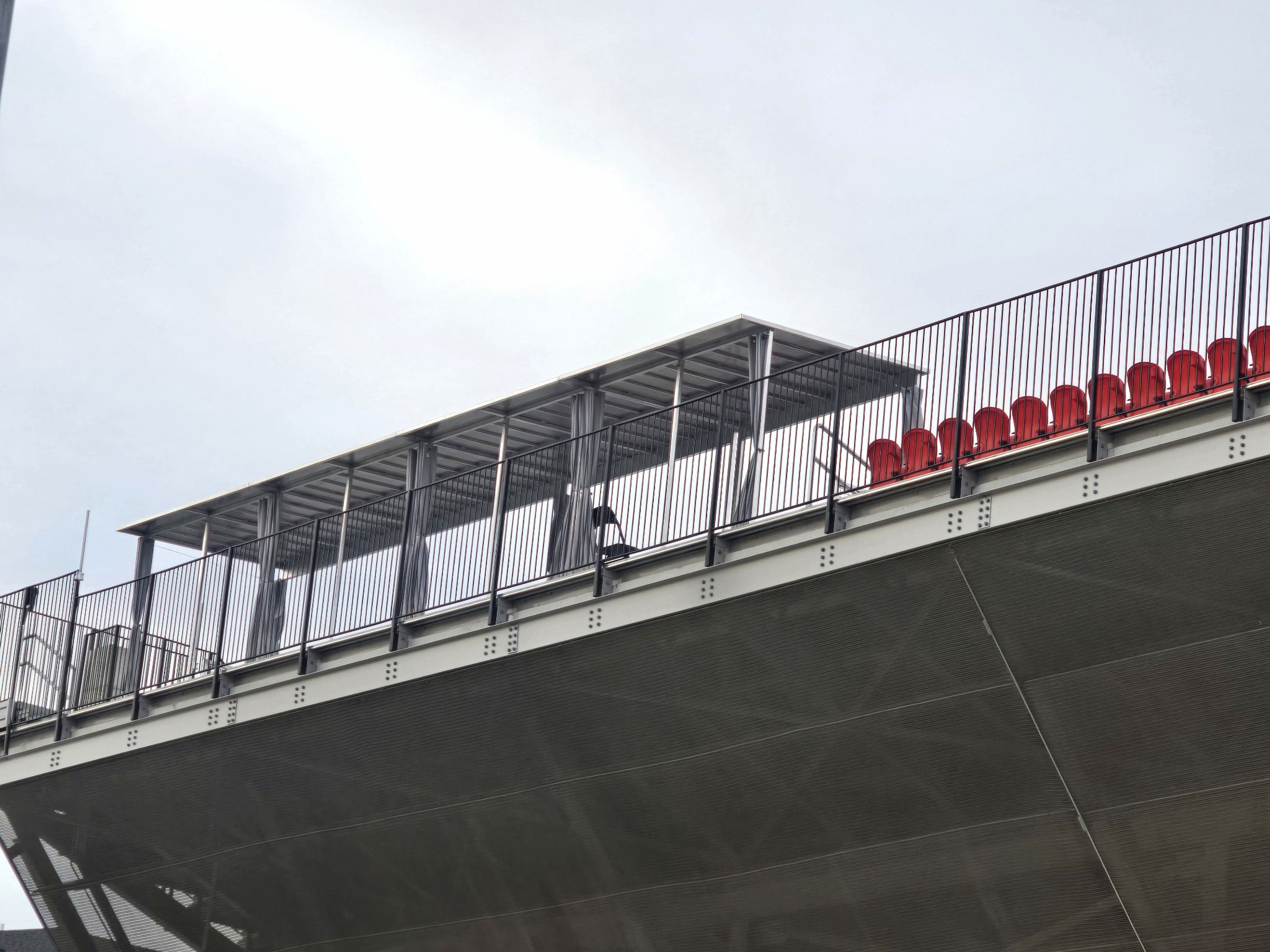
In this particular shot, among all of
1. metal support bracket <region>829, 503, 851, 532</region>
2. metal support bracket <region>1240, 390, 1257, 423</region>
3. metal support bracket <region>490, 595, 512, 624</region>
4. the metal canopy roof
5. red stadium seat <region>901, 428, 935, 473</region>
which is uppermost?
the metal canopy roof

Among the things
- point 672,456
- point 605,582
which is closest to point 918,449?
point 605,582

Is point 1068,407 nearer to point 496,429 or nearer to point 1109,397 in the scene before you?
point 1109,397

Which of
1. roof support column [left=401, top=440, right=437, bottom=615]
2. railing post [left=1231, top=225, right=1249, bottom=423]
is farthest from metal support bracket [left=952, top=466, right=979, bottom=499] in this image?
roof support column [left=401, top=440, right=437, bottom=615]

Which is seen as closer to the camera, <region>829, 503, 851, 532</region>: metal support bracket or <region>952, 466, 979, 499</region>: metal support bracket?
<region>952, 466, 979, 499</region>: metal support bracket

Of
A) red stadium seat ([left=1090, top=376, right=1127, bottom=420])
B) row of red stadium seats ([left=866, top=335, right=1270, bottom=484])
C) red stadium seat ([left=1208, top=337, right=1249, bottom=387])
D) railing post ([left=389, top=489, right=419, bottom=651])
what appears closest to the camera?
red stadium seat ([left=1208, top=337, right=1249, bottom=387])

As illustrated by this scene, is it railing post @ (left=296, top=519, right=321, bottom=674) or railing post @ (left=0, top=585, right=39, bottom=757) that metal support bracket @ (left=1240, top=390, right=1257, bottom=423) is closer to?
railing post @ (left=296, top=519, right=321, bottom=674)

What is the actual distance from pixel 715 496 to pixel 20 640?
13.5 m

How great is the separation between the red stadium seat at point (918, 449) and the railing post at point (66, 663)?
13.9 metres

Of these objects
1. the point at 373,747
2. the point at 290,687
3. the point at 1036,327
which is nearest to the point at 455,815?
the point at 373,747

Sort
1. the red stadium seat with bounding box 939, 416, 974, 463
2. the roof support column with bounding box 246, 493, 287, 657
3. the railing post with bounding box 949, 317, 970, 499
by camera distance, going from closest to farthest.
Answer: the railing post with bounding box 949, 317, 970, 499, the red stadium seat with bounding box 939, 416, 974, 463, the roof support column with bounding box 246, 493, 287, 657

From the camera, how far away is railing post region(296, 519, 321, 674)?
22234 millimetres

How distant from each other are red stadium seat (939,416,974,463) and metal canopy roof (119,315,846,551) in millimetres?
5326

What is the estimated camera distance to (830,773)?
1817cm

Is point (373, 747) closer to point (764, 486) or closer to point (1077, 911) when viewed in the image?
point (764, 486)
